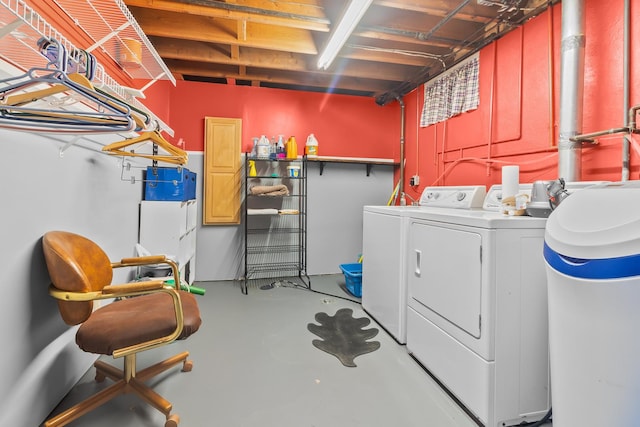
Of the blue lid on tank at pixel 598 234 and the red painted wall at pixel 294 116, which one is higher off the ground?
the red painted wall at pixel 294 116

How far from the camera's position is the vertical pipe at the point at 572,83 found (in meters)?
1.81

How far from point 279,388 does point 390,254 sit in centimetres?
126

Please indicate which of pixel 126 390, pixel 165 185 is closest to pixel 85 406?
pixel 126 390

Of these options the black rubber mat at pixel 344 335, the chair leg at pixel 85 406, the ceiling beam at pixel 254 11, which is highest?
the ceiling beam at pixel 254 11

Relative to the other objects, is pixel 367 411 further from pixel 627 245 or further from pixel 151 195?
pixel 151 195

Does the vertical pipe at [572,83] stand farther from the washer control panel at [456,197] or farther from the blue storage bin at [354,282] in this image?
the blue storage bin at [354,282]

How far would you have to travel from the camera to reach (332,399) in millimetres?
1632

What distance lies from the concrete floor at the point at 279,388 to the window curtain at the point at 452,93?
7.65ft

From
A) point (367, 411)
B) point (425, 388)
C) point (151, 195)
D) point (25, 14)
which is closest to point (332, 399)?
point (367, 411)

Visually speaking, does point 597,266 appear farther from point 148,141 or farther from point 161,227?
point 161,227

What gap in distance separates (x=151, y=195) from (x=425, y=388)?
2.62m

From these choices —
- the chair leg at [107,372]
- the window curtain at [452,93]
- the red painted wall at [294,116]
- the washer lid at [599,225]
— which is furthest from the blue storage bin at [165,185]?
the window curtain at [452,93]

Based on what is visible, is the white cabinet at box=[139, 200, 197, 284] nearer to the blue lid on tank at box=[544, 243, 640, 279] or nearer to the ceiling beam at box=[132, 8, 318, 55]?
the ceiling beam at box=[132, 8, 318, 55]

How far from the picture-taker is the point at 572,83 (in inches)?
71.9
